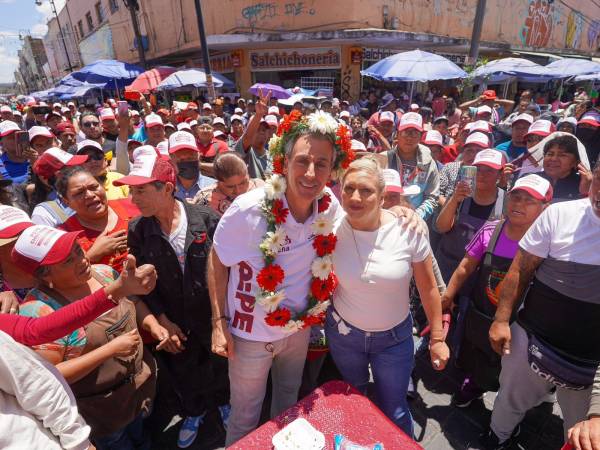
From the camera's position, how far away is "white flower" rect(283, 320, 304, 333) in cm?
218

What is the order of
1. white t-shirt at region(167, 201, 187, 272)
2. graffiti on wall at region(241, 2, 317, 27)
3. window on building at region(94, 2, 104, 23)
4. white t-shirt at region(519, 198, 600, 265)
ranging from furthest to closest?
window on building at region(94, 2, 104, 23)
graffiti on wall at region(241, 2, 317, 27)
white t-shirt at region(167, 201, 187, 272)
white t-shirt at region(519, 198, 600, 265)

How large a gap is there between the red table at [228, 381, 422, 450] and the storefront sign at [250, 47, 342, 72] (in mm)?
15994

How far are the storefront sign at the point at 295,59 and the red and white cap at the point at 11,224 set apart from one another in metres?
15.6

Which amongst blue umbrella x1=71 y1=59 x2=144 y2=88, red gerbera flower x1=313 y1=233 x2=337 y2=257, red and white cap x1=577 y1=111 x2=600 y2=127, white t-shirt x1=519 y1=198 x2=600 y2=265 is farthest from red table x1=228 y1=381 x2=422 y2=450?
blue umbrella x1=71 y1=59 x2=144 y2=88

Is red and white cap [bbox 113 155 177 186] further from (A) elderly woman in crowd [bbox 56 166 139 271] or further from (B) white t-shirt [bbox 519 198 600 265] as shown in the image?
(B) white t-shirt [bbox 519 198 600 265]

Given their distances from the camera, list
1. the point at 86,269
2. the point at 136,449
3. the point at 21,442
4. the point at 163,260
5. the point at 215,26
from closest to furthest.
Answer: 1. the point at 21,442
2. the point at 86,269
3. the point at 163,260
4. the point at 136,449
5. the point at 215,26

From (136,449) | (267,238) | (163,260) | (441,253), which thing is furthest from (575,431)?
(136,449)

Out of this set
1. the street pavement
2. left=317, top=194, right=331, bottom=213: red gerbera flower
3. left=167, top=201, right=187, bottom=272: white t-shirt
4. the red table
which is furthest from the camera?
the street pavement

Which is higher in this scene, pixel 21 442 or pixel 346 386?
pixel 21 442

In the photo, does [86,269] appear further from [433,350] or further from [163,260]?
[433,350]

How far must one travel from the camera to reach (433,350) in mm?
2242

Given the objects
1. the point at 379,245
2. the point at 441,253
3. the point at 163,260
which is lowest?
the point at 441,253

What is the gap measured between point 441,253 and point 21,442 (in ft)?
11.1

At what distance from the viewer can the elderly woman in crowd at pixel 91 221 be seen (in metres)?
2.57
